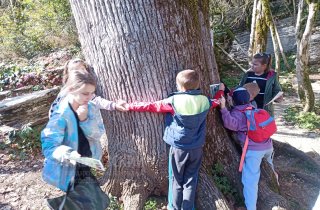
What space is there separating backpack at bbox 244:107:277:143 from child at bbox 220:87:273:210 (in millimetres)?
72

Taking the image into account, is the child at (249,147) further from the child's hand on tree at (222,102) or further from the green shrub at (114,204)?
the green shrub at (114,204)

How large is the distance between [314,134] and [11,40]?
11.3 meters

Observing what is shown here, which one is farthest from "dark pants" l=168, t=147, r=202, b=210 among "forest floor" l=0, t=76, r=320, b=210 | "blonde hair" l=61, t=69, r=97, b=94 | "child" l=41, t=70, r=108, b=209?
"forest floor" l=0, t=76, r=320, b=210

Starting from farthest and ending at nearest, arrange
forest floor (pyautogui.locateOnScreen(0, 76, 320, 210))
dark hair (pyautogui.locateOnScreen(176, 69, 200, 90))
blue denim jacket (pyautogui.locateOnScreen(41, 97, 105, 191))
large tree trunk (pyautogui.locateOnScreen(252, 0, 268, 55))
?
1. large tree trunk (pyautogui.locateOnScreen(252, 0, 268, 55))
2. forest floor (pyautogui.locateOnScreen(0, 76, 320, 210))
3. dark hair (pyautogui.locateOnScreen(176, 69, 200, 90))
4. blue denim jacket (pyautogui.locateOnScreen(41, 97, 105, 191))

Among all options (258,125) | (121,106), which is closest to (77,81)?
(121,106)

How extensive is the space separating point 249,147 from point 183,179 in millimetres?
814

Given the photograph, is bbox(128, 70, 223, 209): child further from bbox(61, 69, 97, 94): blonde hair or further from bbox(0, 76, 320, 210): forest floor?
bbox(0, 76, 320, 210): forest floor

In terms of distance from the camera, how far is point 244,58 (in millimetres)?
13641

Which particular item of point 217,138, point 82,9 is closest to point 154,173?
point 217,138

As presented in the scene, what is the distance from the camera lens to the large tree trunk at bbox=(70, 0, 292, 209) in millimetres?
3172

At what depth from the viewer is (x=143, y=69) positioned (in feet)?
10.7

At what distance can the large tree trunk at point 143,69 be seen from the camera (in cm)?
317

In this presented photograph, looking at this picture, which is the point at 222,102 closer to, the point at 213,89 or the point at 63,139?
the point at 213,89

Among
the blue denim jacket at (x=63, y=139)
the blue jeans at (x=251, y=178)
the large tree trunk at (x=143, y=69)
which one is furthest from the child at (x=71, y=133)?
the blue jeans at (x=251, y=178)
